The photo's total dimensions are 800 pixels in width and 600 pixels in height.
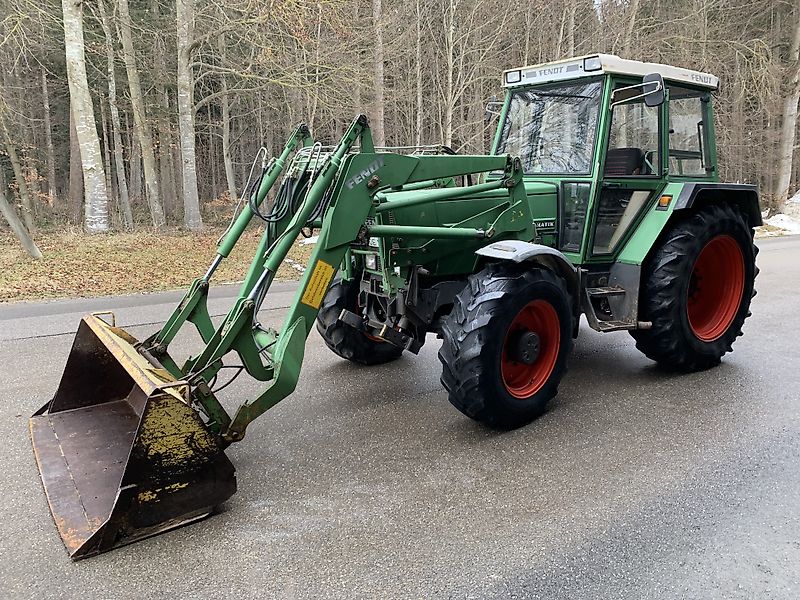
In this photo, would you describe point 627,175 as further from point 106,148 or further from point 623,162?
point 106,148

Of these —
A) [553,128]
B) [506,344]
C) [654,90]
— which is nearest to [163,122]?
[553,128]

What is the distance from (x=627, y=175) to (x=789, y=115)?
21.8 meters

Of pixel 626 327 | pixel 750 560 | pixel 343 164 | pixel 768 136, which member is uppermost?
pixel 768 136

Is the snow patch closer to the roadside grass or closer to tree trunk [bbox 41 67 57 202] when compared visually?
the roadside grass

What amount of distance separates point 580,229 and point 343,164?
2216 millimetres

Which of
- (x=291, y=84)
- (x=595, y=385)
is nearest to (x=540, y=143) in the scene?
(x=595, y=385)

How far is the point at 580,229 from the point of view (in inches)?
195

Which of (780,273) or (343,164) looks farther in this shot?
Result: (780,273)

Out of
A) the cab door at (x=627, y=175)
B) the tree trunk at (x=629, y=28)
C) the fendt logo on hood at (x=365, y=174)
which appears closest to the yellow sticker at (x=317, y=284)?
the fendt logo on hood at (x=365, y=174)

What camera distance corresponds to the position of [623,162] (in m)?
5.08

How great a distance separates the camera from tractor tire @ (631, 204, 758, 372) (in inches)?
191

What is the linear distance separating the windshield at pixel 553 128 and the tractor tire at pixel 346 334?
6.12 ft

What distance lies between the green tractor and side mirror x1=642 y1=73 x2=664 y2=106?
0.05ft

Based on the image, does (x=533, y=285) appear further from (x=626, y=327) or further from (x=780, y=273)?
(x=780, y=273)
